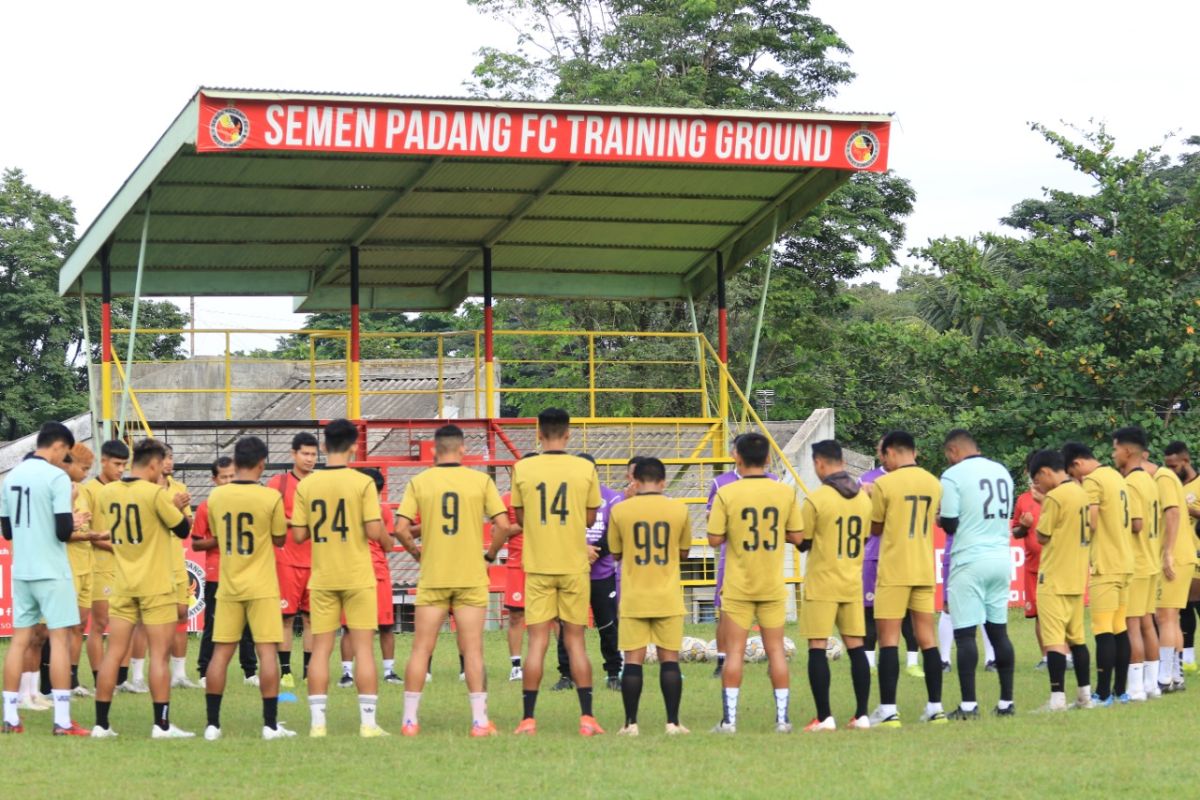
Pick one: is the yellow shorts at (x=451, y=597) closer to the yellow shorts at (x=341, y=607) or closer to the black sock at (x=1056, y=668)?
the yellow shorts at (x=341, y=607)

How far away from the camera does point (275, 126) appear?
1653cm

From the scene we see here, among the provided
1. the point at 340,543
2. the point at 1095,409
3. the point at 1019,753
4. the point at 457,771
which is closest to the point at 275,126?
the point at 340,543

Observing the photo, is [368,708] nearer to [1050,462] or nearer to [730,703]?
[730,703]

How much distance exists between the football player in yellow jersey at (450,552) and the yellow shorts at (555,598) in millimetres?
356

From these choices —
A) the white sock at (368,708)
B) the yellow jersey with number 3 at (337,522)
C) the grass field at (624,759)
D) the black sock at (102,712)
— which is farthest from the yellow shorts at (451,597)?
the black sock at (102,712)

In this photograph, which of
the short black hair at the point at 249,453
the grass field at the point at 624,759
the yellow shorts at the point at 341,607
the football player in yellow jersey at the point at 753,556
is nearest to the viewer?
the grass field at the point at 624,759

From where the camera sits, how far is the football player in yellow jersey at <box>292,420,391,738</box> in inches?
427

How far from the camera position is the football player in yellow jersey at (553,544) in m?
11.1

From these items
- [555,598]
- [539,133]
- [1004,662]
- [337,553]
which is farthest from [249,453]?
[539,133]

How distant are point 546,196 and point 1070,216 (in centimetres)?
3463

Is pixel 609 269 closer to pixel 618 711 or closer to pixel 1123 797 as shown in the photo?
pixel 618 711

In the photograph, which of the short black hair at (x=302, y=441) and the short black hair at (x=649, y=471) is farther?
the short black hair at (x=302, y=441)

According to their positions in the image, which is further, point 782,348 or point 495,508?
point 782,348

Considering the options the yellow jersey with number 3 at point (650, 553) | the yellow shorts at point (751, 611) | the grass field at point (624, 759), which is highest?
the yellow jersey with number 3 at point (650, 553)
